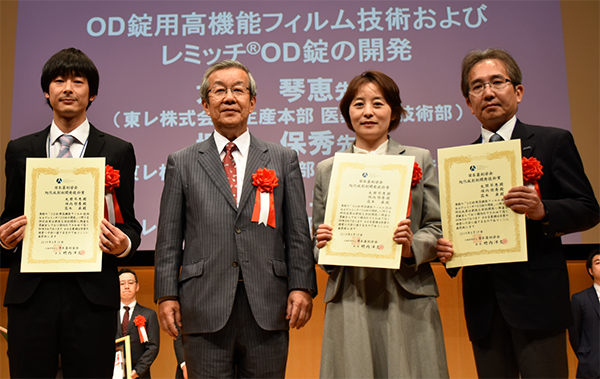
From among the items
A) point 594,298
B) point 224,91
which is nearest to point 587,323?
point 594,298

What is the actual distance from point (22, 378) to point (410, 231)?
5.01ft

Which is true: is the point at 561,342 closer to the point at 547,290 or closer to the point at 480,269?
the point at 547,290

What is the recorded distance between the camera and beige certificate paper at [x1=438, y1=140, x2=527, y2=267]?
192 cm

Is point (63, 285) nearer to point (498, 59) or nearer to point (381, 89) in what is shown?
point (381, 89)

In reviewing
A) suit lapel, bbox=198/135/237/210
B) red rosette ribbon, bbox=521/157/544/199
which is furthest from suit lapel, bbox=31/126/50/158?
red rosette ribbon, bbox=521/157/544/199

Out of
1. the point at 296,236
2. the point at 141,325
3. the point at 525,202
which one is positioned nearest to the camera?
the point at 525,202

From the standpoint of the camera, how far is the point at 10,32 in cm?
430

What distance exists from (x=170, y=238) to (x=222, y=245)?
217 mm

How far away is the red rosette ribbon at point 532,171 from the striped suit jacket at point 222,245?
0.89 m

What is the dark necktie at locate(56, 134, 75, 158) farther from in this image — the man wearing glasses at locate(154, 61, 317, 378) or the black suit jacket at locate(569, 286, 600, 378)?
the black suit jacket at locate(569, 286, 600, 378)

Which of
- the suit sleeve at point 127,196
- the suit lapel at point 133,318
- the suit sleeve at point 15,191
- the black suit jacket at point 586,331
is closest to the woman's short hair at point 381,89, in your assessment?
the suit sleeve at point 127,196

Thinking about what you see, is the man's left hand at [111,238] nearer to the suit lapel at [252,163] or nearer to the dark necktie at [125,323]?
the suit lapel at [252,163]

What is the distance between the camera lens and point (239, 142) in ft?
7.28

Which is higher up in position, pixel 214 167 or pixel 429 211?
pixel 214 167
